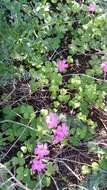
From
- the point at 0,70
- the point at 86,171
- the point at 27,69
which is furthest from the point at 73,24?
the point at 86,171

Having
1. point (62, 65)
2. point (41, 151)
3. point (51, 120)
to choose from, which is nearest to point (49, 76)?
point (62, 65)

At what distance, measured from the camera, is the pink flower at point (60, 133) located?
87.4 inches

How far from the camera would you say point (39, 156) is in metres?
2.15

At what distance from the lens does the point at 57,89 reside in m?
A: 2.44

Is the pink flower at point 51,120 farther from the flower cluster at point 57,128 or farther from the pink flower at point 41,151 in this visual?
the pink flower at point 41,151

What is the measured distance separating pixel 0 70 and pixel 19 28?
25 centimetres

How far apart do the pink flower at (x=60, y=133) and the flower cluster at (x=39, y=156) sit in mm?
86

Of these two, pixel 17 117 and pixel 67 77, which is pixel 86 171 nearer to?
pixel 17 117

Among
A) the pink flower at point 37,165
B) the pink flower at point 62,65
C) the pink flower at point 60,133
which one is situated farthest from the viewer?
the pink flower at point 62,65

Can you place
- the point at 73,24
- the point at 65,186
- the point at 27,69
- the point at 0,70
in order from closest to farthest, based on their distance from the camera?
the point at 65,186, the point at 0,70, the point at 27,69, the point at 73,24

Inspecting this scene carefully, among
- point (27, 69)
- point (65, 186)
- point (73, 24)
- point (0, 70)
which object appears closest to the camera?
point (65, 186)

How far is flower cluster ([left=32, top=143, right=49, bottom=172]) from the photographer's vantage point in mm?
2125

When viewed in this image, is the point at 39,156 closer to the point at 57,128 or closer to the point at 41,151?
the point at 41,151

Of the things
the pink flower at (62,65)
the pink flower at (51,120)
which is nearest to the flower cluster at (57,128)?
the pink flower at (51,120)
